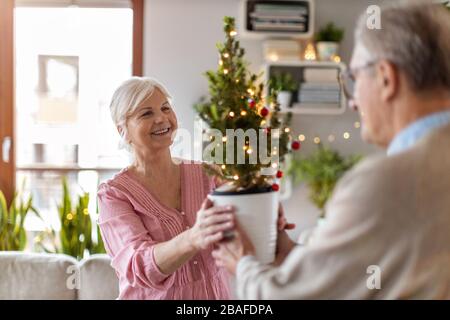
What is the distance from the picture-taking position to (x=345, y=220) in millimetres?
878

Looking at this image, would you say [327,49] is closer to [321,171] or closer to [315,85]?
[315,85]

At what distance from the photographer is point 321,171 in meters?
3.89

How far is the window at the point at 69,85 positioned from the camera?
13.2 ft

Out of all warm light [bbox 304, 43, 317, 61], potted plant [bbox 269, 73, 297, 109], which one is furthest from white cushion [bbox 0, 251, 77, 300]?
warm light [bbox 304, 43, 317, 61]

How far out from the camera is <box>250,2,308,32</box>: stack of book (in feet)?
12.7

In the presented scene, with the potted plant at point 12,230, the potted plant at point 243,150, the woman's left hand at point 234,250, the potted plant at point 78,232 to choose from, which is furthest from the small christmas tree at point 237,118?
the potted plant at point 12,230

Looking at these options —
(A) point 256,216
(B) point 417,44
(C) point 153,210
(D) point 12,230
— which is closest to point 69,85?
(D) point 12,230

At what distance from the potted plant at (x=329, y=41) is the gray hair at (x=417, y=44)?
3.06 m

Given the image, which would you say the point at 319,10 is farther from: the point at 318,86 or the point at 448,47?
the point at 448,47

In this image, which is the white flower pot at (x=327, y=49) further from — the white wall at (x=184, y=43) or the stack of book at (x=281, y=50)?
the white wall at (x=184, y=43)

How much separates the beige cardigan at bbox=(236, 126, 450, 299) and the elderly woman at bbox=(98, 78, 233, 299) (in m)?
0.43
